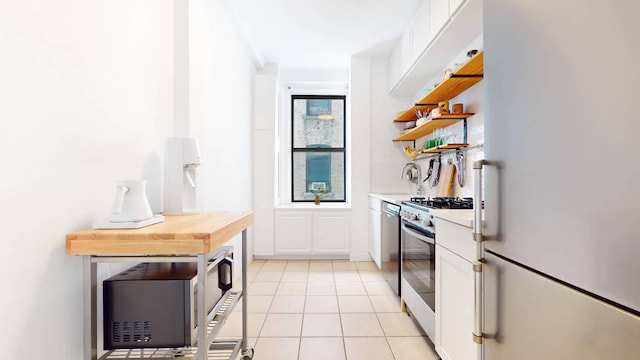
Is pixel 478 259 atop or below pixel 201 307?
atop

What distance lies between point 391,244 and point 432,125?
1.26 m

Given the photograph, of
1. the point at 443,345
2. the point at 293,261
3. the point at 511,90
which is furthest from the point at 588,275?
the point at 293,261

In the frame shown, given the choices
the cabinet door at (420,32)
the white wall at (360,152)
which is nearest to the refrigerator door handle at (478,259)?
the cabinet door at (420,32)

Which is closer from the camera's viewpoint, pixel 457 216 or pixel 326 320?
pixel 457 216

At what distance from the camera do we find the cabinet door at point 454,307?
1444 mm

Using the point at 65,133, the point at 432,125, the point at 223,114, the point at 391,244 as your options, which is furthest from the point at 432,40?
the point at 65,133

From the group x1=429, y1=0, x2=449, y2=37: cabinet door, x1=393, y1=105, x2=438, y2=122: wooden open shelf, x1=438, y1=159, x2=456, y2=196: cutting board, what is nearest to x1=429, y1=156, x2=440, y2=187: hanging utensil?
x1=438, y1=159, x2=456, y2=196: cutting board

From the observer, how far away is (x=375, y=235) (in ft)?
12.3

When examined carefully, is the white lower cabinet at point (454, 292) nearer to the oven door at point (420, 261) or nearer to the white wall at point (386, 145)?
the oven door at point (420, 261)

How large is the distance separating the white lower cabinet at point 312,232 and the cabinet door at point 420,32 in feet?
7.20

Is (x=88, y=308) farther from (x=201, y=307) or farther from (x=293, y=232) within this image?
(x=293, y=232)

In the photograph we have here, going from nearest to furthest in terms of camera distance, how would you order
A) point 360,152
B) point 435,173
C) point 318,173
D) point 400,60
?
point 435,173, point 400,60, point 360,152, point 318,173

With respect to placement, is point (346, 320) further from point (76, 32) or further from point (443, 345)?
point (76, 32)

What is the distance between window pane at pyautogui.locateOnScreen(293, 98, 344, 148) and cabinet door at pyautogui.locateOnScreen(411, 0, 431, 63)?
207cm
